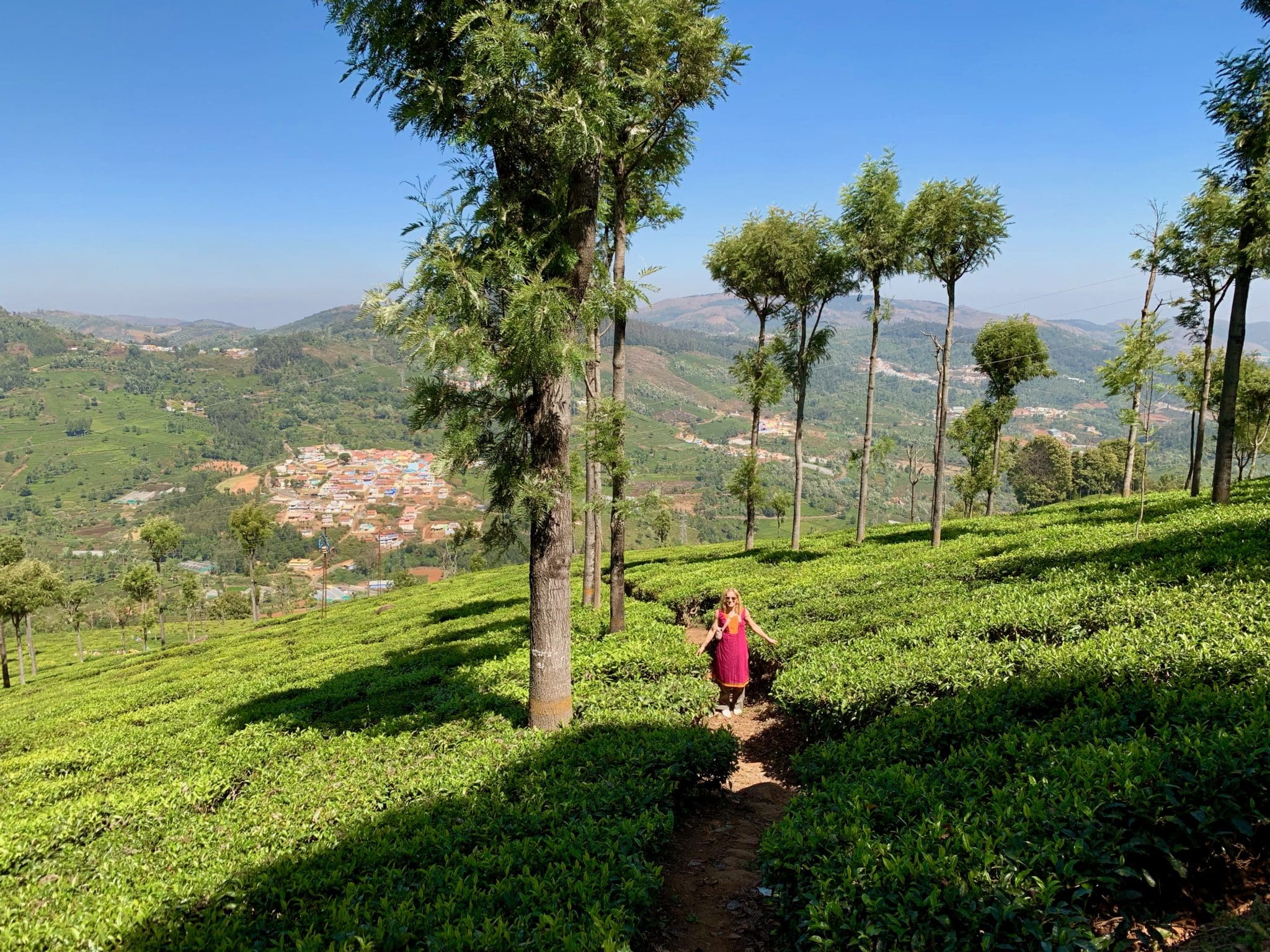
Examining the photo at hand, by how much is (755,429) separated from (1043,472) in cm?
6233

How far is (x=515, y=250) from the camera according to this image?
7.14 metres

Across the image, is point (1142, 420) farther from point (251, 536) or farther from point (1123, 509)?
point (251, 536)

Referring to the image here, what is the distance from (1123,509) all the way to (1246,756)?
21872 mm

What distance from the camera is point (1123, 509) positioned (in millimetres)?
21031

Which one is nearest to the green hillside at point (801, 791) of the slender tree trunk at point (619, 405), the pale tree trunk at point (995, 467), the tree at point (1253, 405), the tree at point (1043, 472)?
the slender tree trunk at point (619, 405)

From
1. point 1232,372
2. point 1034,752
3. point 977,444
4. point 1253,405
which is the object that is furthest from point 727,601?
point 1253,405

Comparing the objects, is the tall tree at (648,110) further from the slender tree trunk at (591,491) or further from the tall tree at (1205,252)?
the tall tree at (1205,252)

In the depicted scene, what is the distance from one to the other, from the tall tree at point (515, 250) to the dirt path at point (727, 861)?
2.53 meters

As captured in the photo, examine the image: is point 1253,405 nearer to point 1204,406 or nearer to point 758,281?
point 1204,406

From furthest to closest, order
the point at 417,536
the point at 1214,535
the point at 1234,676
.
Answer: the point at 417,536, the point at 1214,535, the point at 1234,676

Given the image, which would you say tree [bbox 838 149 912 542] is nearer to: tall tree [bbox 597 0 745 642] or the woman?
tall tree [bbox 597 0 745 642]

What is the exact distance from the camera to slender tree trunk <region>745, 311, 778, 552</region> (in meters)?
24.8

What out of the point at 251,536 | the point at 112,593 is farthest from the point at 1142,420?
the point at 112,593

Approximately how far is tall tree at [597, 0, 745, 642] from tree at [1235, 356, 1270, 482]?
37.7 meters
